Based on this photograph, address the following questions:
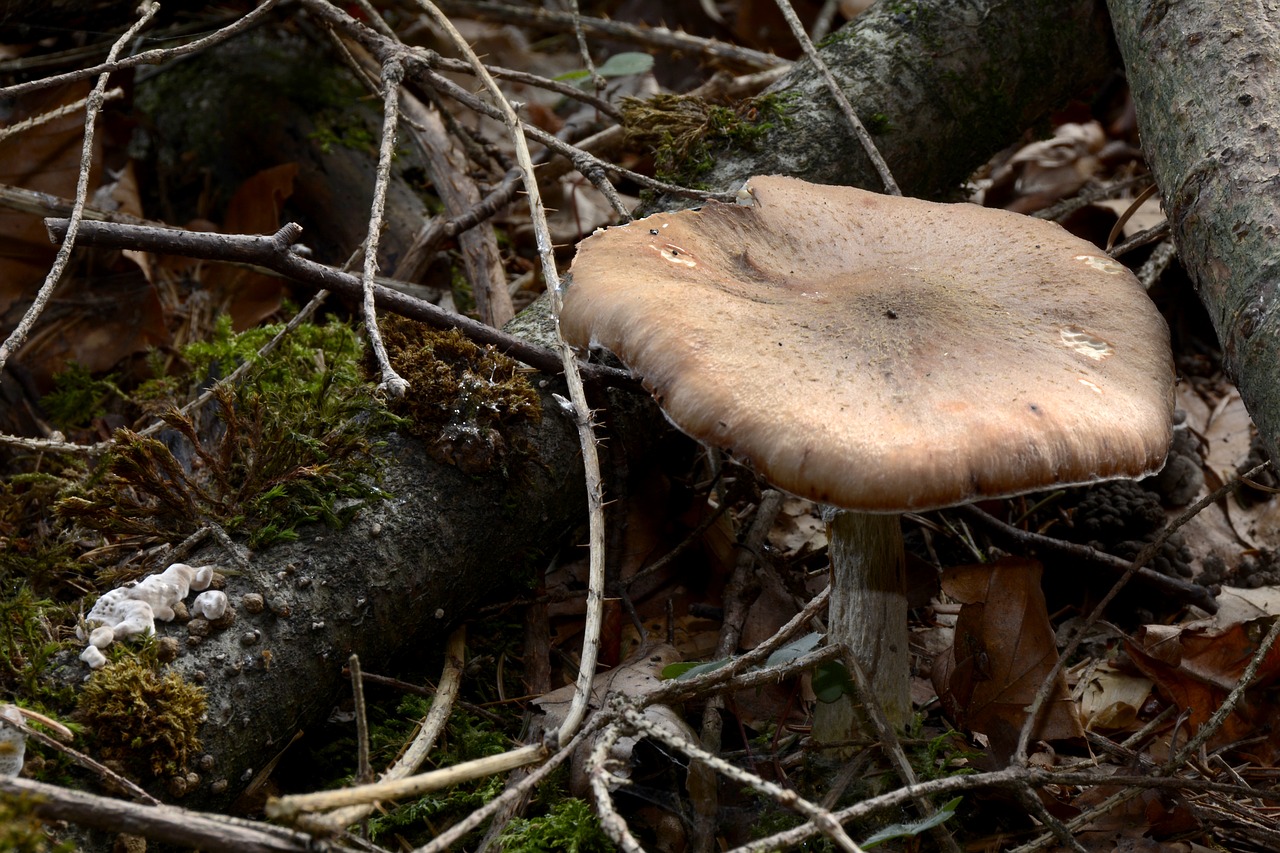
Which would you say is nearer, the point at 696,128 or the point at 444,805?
the point at 444,805

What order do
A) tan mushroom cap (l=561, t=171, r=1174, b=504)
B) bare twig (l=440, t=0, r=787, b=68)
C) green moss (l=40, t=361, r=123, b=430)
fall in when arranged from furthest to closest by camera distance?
1. bare twig (l=440, t=0, r=787, b=68)
2. green moss (l=40, t=361, r=123, b=430)
3. tan mushroom cap (l=561, t=171, r=1174, b=504)

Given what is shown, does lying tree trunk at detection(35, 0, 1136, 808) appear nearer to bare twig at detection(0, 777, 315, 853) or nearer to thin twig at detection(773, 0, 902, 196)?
thin twig at detection(773, 0, 902, 196)

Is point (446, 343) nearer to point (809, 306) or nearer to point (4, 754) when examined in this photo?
point (809, 306)

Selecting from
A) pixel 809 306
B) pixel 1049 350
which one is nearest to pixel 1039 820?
pixel 1049 350

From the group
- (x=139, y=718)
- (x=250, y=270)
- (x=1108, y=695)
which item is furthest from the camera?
(x=250, y=270)

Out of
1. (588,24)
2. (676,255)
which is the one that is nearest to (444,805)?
(676,255)

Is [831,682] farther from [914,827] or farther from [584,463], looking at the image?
[584,463]

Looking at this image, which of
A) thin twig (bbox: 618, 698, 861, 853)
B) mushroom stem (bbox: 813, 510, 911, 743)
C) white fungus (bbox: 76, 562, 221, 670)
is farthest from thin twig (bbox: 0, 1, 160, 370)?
mushroom stem (bbox: 813, 510, 911, 743)
